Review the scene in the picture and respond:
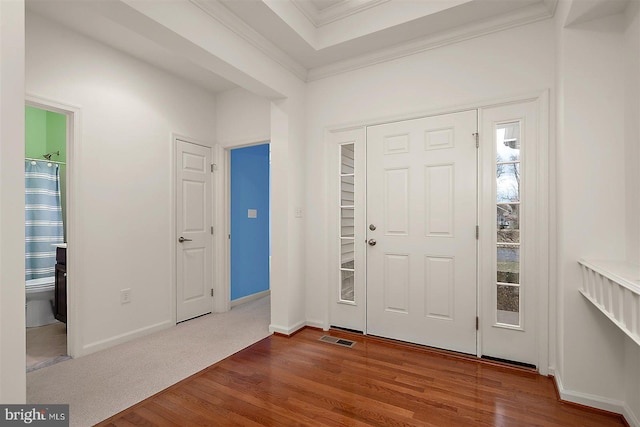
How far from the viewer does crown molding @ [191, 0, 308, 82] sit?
2.31m

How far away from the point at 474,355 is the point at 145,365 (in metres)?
2.73

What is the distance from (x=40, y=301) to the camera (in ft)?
11.3

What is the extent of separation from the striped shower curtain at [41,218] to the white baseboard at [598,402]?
512 centimetres

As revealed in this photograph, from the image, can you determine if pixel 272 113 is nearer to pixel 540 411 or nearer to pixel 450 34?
pixel 450 34

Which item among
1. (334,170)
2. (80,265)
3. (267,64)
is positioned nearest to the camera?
(80,265)

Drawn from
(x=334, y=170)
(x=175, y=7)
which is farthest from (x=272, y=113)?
(x=175, y=7)

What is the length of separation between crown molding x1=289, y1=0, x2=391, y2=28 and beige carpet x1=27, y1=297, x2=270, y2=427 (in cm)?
310

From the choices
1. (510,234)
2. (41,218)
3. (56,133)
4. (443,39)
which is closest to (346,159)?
(443,39)

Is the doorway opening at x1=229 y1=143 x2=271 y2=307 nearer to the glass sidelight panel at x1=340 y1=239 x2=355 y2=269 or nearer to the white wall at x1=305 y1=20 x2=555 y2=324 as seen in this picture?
the white wall at x1=305 y1=20 x2=555 y2=324

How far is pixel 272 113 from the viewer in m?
3.32

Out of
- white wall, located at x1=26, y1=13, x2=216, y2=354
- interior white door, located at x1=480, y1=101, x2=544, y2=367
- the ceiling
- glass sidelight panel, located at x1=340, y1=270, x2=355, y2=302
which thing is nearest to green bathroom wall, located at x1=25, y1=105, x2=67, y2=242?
white wall, located at x1=26, y1=13, x2=216, y2=354

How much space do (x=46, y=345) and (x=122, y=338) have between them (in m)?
0.67

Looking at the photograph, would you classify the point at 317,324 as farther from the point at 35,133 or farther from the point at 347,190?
the point at 35,133

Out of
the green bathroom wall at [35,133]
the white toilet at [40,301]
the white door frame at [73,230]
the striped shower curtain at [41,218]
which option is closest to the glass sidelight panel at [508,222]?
the white door frame at [73,230]
